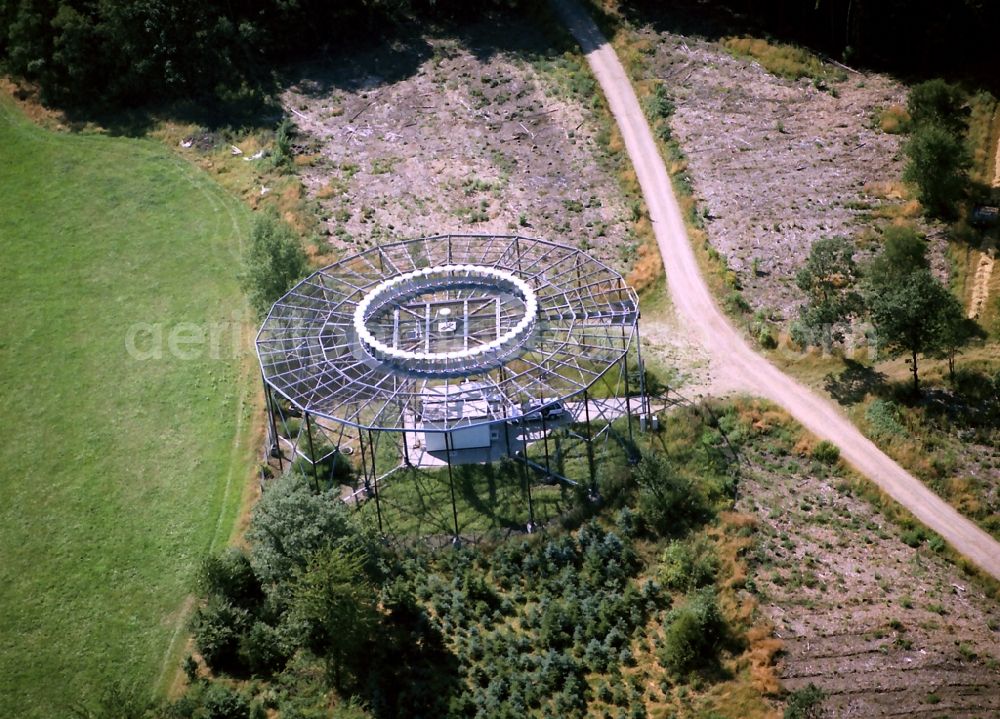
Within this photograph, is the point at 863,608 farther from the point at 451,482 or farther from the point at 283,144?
the point at 283,144

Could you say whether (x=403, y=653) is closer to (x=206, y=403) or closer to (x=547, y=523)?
(x=547, y=523)

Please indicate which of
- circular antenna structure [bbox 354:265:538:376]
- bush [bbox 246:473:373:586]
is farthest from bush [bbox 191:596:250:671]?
circular antenna structure [bbox 354:265:538:376]

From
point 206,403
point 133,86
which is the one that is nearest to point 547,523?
point 206,403

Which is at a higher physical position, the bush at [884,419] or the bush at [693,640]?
the bush at [884,419]

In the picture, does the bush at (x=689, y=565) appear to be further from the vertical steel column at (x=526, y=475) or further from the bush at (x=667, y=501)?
the vertical steel column at (x=526, y=475)

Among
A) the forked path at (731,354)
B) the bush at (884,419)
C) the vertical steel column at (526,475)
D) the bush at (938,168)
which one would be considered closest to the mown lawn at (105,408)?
the vertical steel column at (526,475)

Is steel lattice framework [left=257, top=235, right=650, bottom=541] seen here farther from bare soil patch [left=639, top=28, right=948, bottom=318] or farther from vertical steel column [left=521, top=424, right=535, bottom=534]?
bare soil patch [left=639, top=28, right=948, bottom=318]

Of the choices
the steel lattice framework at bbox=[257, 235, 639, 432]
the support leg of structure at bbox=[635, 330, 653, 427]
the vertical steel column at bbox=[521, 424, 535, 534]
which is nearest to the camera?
the vertical steel column at bbox=[521, 424, 535, 534]
